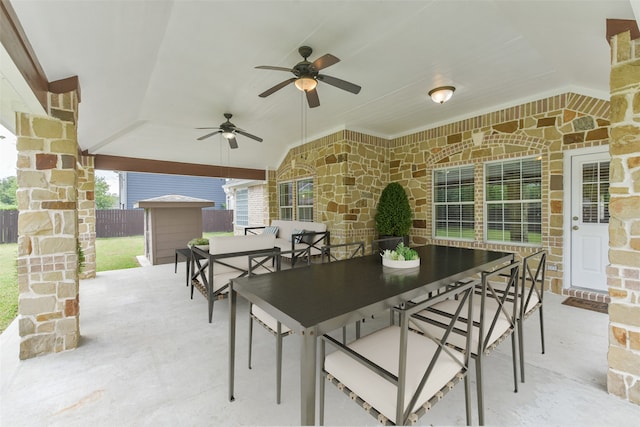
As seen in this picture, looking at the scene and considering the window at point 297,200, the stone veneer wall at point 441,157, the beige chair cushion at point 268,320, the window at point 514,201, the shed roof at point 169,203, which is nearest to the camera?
the beige chair cushion at point 268,320

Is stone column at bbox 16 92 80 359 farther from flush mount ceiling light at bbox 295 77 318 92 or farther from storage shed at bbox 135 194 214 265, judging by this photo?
storage shed at bbox 135 194 214 265

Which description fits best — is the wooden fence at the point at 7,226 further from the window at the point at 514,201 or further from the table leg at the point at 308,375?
the window at the point at 514,201

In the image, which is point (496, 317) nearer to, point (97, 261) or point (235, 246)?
point (235, 246)

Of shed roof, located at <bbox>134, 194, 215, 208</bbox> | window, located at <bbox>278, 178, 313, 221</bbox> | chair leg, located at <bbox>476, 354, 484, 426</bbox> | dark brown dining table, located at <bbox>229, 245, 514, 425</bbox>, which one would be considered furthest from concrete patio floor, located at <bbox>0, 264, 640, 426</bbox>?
window, located at <bbox>278, 178, 313, 221</bbox>

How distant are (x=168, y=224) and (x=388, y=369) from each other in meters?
7.02

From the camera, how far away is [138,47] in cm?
249

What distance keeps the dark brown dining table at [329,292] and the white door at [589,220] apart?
222 cm

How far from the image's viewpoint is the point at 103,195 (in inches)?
637

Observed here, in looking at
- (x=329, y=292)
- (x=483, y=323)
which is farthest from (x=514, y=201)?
(x=329, y=292)

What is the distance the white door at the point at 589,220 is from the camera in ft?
11.8

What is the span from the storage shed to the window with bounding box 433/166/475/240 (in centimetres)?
573

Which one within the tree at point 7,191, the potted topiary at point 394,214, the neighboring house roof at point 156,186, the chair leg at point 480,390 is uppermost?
the neighboring house roof at point 156,186

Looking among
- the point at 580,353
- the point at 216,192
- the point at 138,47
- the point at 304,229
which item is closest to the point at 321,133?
the point at 304,229

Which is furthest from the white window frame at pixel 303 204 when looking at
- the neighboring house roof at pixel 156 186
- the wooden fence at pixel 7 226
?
the neighboring house roof at pixel 156 186
